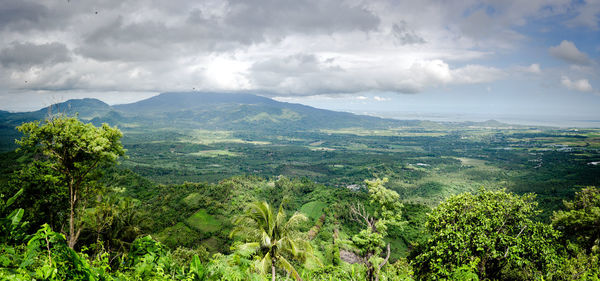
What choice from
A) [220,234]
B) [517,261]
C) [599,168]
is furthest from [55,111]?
[599,168]

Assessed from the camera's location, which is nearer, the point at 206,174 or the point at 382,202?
the point at 382,202

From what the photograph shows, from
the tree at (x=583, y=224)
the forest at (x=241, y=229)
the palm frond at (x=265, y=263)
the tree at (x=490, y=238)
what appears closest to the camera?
the forest at (x=241, y=229)

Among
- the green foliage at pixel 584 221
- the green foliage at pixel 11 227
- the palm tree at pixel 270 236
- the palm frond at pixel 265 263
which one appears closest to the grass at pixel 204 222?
the palm tree at pixel 270 236

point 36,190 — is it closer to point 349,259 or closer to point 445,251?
point 445,251

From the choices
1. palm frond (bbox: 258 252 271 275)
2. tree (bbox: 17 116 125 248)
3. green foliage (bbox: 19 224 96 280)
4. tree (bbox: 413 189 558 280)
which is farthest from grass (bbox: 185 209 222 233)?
green foliage (bbox: 19 224 96 280)

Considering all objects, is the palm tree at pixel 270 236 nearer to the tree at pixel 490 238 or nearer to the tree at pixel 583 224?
the tree at pixel 490 238

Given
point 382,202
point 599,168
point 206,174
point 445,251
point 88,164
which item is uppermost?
point 88,164
